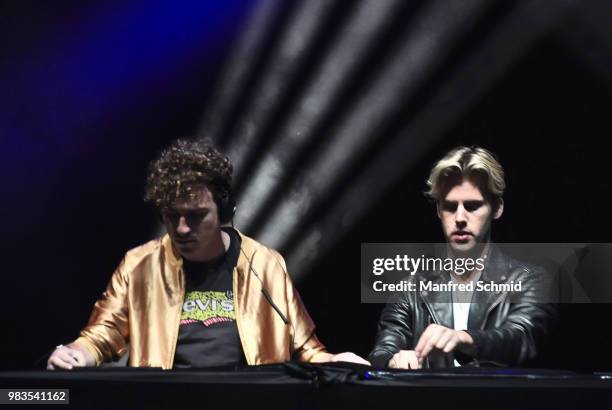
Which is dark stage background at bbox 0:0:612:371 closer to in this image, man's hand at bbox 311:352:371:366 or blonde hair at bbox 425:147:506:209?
blonde hair at bbox 425:147:506:209

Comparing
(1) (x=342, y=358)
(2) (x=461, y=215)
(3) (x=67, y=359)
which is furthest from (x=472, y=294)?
(3) (x=67, y=359)

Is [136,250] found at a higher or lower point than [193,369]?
higher

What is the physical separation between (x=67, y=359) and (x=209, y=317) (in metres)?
0.76

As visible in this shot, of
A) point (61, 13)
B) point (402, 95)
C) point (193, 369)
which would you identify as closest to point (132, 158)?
point (61, 13)

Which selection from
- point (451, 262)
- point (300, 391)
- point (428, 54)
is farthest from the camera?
point (428, 54)

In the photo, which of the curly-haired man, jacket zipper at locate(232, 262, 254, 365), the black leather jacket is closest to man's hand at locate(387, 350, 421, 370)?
the black leather jacket

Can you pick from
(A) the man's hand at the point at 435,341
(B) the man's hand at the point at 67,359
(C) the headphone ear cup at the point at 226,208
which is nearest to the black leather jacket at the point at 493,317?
(A) the man's hand at the point at 435,341

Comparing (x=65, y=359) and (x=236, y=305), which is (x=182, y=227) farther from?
(x=65, y=359)

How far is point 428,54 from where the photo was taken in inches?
156

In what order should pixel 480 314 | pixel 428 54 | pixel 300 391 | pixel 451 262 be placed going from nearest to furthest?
pixel 300 391
pixel 480 314
pixel 451 262
pixel 428 54

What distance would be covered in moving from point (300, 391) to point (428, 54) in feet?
6.93

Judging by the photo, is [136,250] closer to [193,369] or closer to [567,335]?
[193,369]

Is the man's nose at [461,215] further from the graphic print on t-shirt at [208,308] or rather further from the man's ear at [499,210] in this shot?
the graphic print on t-shirt at [208,308]

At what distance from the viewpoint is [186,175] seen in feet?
11.3
